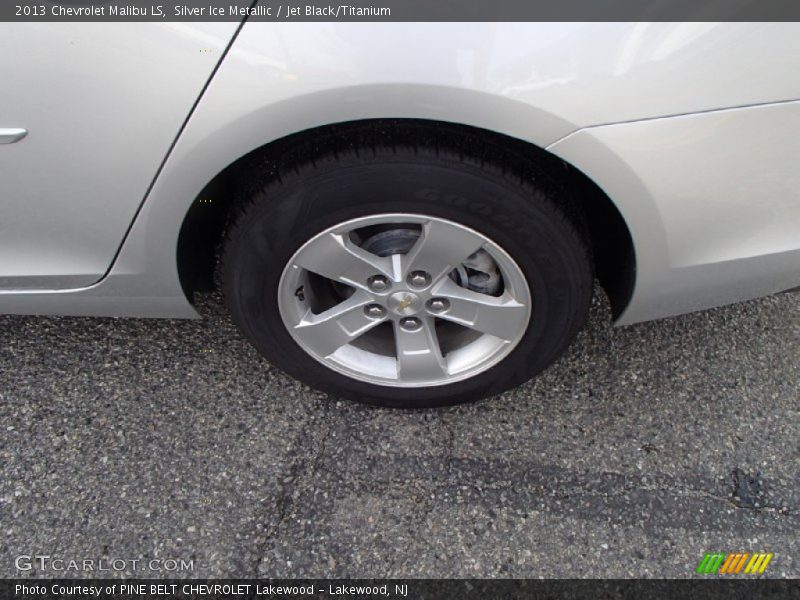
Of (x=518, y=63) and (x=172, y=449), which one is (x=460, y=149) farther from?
(x=172, y=449)

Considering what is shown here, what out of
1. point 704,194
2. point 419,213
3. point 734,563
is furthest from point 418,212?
point 734,563

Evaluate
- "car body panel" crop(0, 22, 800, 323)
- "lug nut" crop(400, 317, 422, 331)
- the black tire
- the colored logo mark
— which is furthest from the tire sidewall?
the colored logo mark

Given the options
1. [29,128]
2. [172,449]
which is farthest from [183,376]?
[29,128]

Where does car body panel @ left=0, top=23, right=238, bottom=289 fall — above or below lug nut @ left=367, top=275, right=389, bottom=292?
below

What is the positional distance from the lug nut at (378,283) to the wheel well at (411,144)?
0.37 meters

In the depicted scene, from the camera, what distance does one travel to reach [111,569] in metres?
1.72

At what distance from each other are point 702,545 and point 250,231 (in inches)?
53.8

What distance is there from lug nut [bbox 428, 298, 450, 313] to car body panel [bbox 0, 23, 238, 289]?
746mm

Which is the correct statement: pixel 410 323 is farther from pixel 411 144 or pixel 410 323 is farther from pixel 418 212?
pixel 411 144

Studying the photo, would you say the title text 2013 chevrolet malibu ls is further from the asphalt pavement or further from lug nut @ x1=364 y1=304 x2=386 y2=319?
the asphalt pavement

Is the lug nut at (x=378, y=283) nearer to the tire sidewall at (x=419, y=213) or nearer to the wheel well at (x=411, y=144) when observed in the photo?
the tire sidewall at (x=419, y=213)

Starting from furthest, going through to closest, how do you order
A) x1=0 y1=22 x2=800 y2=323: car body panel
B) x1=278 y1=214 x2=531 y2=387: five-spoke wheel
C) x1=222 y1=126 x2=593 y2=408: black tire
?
x1=278 y1=214 x2=531 y2=387: five-spoke wheel
x1=222 y1=126 x2=593 y2=408: black tire
x1=0 y1=22 x2=800 y2=323: car body panel

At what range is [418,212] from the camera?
5.25 feet

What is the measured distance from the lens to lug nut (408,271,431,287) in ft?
5.83
